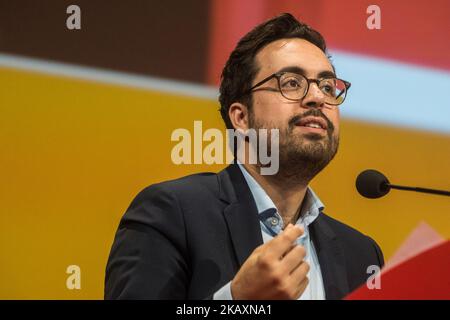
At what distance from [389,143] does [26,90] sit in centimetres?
102

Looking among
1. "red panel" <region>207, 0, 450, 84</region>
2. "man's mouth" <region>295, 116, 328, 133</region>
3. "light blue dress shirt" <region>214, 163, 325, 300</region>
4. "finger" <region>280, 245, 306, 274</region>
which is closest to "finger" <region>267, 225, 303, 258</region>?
"finger" <region>280, 245, 306, 274</region>

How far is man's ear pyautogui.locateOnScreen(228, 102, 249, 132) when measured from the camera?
1635mm

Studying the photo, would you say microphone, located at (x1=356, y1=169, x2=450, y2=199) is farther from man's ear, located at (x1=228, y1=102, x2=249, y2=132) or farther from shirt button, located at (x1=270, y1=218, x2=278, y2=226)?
man's ear, located at (x1=228, y1=102, x2=249, y2=132)

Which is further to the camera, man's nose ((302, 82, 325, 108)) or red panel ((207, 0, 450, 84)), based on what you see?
red panel ((207, 0, 450, 84))

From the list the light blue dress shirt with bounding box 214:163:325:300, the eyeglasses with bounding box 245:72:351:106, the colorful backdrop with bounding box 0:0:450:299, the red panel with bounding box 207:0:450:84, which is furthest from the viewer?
the red panel with bounding box 207:0:450:84

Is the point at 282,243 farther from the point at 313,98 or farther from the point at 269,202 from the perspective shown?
the point at 313,98

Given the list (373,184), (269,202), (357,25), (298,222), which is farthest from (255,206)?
(357,25)

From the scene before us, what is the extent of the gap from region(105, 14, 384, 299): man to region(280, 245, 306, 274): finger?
0.10 m

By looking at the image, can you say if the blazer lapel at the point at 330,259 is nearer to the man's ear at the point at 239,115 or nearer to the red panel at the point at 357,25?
the man's ear at the point at 239,115

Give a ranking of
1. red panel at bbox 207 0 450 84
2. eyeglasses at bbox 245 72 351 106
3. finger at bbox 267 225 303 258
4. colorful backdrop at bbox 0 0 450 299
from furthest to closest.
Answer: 1. red panel at bbox 207 0 450 84
2. colorful backdrop at bbox 0 0 450 299
3. eyeglasses at bbox 245 72 351 106
4. finger at bbox 267 225 303 258
